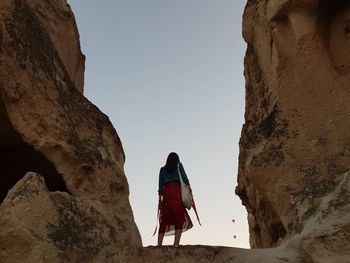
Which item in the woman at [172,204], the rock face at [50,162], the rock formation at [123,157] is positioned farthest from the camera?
the woman at [172,204]

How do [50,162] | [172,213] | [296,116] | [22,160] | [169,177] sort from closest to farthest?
[50,162], [172,213], [169,177], [22,160], [296,116]

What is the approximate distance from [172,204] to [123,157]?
1366mm

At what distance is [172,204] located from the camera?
6.50m

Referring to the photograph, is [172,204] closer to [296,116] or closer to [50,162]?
[50,162]

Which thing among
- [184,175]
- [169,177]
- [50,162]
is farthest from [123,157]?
[50,162]

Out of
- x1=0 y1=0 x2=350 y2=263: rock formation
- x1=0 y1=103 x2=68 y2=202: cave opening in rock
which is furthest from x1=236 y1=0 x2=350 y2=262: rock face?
x1=0 y1=103 x2=68 y2=202: cave opening in rock

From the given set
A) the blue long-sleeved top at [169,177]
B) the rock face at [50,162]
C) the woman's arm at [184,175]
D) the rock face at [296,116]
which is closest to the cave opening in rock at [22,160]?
the rock face at [50,162]

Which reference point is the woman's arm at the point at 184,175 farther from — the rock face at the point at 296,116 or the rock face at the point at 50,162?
the rock face at the point at 296,116

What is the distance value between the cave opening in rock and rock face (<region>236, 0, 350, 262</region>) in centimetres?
267

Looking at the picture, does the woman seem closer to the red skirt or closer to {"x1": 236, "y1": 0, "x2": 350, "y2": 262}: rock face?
the red skirt

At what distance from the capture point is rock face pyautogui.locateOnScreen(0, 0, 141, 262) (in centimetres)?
500

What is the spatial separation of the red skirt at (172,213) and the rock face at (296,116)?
1229mm

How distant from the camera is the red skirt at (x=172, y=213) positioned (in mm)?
6456

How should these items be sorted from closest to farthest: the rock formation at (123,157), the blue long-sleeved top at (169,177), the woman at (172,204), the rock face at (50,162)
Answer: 1. the rock face at (50,162)
2. the rock formation at (123,157)
3. the woman at (172,204)
4. the blue long-sleeved top at (169,177)
